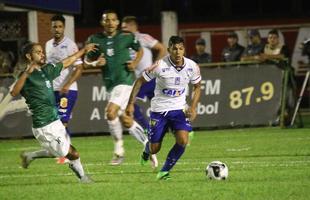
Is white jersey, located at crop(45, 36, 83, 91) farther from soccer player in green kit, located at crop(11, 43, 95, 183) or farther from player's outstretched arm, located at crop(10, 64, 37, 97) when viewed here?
player's outstretched arm, located at crop(10, 64, 37, 97)

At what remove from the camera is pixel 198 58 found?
21.4 m

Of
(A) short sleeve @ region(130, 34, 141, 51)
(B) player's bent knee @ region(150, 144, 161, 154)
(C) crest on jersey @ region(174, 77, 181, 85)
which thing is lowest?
(B) player's bent knee @ region(150, 144, 161, 154)

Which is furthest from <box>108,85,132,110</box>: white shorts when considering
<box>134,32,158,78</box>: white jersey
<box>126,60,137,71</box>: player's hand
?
<box>134,32,158,78</box>: white jersey

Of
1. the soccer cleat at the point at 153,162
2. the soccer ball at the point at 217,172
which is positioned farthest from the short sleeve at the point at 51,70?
the soccer ball at the point at 217,172

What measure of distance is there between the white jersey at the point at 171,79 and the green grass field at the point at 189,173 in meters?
0.90

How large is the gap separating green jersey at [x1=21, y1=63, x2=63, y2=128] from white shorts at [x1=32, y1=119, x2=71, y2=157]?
0.07 m

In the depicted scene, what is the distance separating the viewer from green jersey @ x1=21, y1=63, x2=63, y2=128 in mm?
11820

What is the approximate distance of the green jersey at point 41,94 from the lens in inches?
465

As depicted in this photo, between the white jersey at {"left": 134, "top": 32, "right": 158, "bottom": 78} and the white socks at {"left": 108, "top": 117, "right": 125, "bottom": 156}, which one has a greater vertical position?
Answer: the white jersey at {"left": 134, "top": 32, "right": 158, "bottom": 78}

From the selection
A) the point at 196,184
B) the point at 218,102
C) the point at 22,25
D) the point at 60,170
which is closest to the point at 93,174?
the point at 60,170

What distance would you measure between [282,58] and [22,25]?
8984 millimetres

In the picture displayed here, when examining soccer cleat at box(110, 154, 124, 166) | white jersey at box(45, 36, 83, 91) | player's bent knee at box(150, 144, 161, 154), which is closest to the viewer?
player's bent knee at box(150, 144, 161, 154)

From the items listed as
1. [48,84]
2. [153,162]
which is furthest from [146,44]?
[48,84]

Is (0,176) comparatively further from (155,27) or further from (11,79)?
(155,27)
